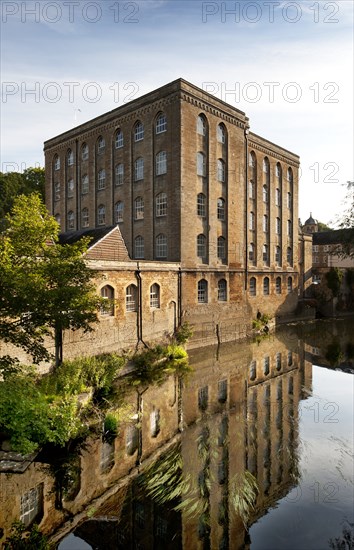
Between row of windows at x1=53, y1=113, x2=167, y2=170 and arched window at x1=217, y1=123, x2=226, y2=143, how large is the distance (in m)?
4.57

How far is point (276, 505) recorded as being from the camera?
885 cm

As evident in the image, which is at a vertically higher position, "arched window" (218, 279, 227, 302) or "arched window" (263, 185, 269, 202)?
"arched window" (263, 185, 269, 202)

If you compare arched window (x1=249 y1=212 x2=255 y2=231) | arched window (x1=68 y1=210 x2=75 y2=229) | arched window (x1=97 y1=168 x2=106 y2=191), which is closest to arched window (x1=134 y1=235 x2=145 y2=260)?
arched window (x1=97 y1=168 x2=106 y2=191)

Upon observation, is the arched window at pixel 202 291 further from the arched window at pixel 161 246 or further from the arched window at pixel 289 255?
the arched window at pixel 289 255

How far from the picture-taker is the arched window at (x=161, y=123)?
25.9m

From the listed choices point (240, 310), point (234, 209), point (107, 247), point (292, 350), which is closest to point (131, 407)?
point (107, 247)

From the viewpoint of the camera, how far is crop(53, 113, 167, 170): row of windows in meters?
26.2

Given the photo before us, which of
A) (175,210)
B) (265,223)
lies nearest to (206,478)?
(175,210)

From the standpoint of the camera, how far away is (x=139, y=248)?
92.2 ft

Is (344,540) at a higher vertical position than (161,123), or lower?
lower

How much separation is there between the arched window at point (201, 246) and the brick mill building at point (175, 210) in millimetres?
74

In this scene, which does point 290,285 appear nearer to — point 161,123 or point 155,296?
point 155,296

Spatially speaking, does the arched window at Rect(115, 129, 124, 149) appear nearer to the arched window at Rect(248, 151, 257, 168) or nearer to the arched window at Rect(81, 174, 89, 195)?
the arched window at Rect(81, 174, 89, 195)

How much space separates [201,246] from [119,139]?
11.3 metres
